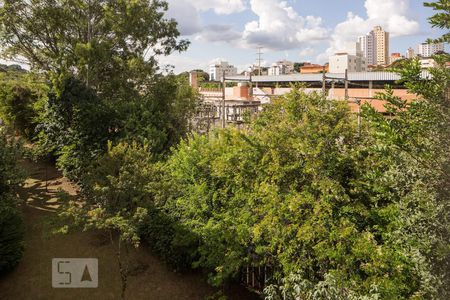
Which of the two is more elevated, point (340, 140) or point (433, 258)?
point (340, 140)

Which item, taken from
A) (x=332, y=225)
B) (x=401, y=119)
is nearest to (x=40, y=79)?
(x=332, y=225)

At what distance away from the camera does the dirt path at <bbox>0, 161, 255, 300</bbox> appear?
36.5 feet

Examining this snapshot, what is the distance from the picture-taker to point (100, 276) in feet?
39.1

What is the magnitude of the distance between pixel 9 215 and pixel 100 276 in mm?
3449

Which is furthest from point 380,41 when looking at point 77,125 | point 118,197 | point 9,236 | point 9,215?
point 9,236

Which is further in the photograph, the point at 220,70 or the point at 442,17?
the point at 220,70

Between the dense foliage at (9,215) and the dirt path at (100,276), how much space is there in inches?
26.7

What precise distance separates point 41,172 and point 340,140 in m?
15.8

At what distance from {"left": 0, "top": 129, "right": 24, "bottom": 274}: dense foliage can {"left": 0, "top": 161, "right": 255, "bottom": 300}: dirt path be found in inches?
26.7

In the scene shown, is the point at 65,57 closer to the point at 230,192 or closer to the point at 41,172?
the point at 41,172

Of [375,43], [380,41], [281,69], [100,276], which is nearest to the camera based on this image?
[100,276]

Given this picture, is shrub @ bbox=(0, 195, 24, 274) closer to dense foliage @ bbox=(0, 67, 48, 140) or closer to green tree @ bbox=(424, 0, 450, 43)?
dense foliage @ bbox=(0, 67, 48, 140)

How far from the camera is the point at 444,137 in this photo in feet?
16.0

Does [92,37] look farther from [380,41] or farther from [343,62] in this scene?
[380,41]
